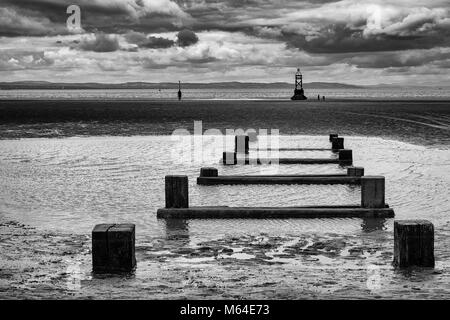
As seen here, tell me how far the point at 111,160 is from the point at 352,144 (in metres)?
12.7

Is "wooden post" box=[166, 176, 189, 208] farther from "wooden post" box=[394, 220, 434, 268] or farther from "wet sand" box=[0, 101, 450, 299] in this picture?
"wooden post" box=[394, 220, 434, 268]

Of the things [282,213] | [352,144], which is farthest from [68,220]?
[352,144]

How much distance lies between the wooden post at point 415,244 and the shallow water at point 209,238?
0.22m

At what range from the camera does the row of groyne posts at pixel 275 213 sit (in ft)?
29.3

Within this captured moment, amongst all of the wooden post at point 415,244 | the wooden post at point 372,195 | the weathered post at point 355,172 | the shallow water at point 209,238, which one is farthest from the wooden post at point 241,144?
the wooden post at point 415,244

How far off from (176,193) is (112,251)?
424 centimetres

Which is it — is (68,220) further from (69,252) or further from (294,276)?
(294,276)

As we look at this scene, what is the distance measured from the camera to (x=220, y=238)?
11.2m

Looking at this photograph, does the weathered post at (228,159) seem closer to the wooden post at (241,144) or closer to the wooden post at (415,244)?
the wooden post at (241,144)

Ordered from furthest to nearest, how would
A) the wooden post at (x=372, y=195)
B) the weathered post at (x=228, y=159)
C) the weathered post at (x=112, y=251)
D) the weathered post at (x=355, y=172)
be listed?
the weathered post at (x=228, y=159) → the weathered post at (x=355, y=172) → the wooden post at (x=372, y=195) → the weathered post at (x=112, y=251)

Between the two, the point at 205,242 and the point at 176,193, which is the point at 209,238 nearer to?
the point at 205,242

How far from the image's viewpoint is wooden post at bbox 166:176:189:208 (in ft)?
42.6

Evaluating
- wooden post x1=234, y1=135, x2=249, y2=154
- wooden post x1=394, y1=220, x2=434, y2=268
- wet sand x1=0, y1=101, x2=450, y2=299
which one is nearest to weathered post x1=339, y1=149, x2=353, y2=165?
wet sand x1=0, y1=101, x2=450, y2=299
